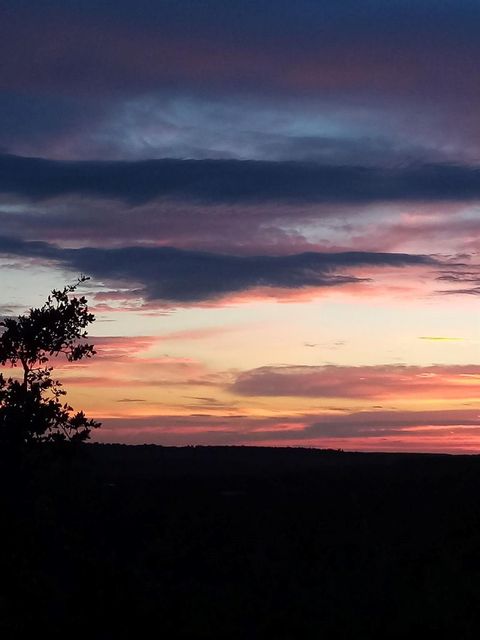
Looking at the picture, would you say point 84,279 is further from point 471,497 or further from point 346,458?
point 346,458

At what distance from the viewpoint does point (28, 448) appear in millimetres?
28953

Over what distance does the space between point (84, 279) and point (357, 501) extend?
19.4 m

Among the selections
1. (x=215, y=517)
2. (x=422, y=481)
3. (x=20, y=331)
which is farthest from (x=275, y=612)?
(x=422, y=481)

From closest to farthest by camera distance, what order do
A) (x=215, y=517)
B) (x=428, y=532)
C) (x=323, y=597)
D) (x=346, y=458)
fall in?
1. (x=323, y=597)
2. (x=428, y=532)
3. (x=215, y=517)
4. (x=346, y=458)

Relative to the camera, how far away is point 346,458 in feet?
263

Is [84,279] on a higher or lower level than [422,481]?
higher

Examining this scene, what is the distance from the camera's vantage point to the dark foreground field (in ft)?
66.4

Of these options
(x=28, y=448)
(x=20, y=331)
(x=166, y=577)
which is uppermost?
(x=20, y=331)

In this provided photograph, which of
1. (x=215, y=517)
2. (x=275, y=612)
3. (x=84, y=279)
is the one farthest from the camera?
(x=215, y=517)

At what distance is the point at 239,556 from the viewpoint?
100ft

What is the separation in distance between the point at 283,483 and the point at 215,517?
14676 millimetres

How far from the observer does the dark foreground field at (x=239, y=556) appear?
2023 cm

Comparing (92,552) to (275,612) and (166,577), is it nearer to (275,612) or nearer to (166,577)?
(166,577)

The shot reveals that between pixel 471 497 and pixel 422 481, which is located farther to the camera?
pixel 422 481
